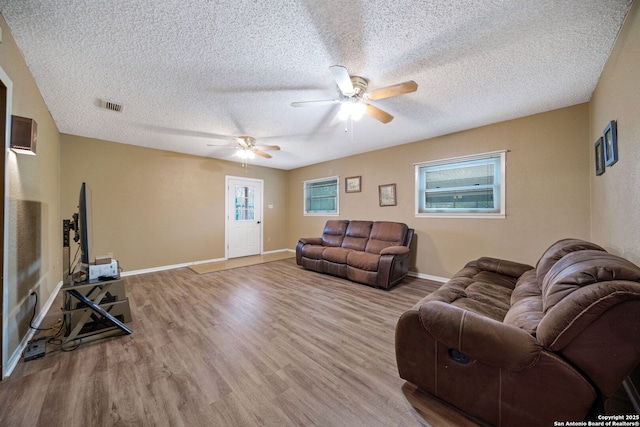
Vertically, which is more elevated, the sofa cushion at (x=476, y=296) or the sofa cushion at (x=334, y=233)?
the sofa cushion at (x=334, y=233)

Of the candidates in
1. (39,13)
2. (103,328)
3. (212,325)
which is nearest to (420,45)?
(39,13)

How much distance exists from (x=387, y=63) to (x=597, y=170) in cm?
247

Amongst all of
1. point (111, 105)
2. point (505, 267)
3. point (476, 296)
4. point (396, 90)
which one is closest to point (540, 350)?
point (476, 296)

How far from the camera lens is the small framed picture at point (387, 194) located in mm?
4328

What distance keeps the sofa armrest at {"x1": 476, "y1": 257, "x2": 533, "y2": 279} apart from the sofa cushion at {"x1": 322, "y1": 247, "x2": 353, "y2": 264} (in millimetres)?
1934

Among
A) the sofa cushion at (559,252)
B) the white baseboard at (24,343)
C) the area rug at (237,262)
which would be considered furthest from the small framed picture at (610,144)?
the area rug at (237,262)

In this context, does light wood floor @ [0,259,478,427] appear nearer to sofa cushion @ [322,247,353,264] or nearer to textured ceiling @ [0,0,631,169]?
sofa cushion @ [322,247,353,264]

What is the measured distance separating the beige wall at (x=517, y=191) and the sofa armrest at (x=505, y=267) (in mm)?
796

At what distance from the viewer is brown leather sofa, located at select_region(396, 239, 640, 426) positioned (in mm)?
928

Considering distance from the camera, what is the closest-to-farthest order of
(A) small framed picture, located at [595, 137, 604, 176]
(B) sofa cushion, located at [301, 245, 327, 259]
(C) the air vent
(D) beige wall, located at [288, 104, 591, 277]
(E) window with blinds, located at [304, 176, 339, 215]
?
(A) small framed picture, located at [595, 137, 604, 176], (C) the air vent, (D) beige wall, located at [288, 104, 591, 277], (B) sofa cushion, located at [301, 245, 327, 259], (E) window with blinds, located at [304, 176, 339, 215]

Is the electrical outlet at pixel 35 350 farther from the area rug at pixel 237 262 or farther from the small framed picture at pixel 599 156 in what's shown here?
the small framed picture at pixel 599 156

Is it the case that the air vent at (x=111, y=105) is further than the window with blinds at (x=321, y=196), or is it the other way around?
the window with blinds at (x=321, y=196)

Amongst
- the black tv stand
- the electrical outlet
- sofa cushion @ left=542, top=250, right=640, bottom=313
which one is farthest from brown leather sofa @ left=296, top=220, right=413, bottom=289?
the electrical outlet

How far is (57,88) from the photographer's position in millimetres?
2320
